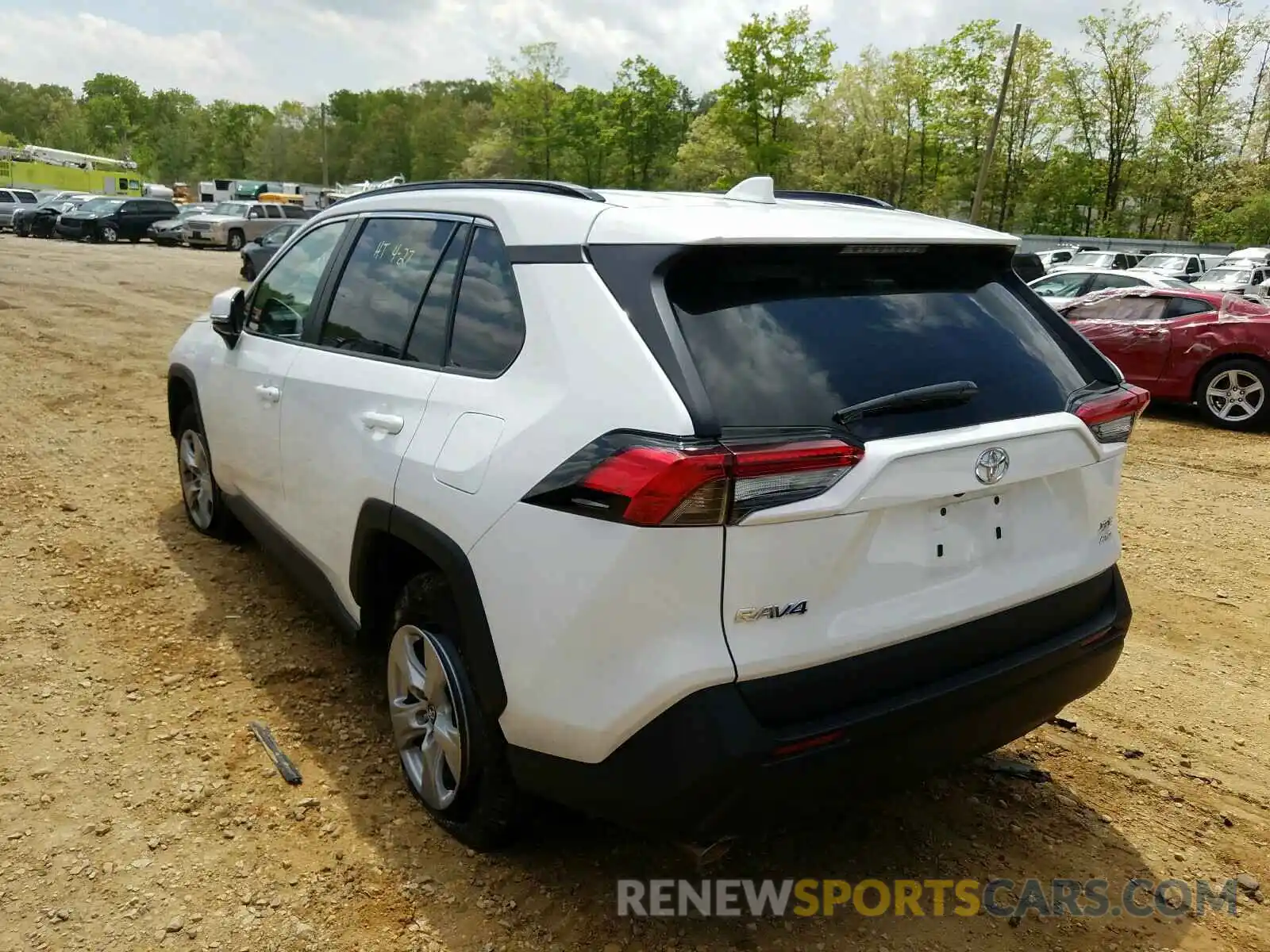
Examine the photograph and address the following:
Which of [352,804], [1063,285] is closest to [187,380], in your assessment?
[352,804]

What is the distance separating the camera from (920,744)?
86.4 inches

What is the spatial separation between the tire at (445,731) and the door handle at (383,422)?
44 cm

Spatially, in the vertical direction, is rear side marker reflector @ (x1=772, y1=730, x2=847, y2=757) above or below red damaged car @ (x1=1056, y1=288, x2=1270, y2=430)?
below

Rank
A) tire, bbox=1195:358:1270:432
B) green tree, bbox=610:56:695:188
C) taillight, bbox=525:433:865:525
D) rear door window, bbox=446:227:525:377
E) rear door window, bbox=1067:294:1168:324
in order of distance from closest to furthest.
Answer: taillight, bbox=525:433:865:525 < rear door window, bbox=446:227:525:377 < tire, bbox=1195:358:1270:432 < rear door window, bbox=1067:294:1168:324 < green tree, bbox=610:56:695:188

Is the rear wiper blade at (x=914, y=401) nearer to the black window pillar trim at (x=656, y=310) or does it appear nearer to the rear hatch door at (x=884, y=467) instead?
the rear hatch door at (x=884, y=467)

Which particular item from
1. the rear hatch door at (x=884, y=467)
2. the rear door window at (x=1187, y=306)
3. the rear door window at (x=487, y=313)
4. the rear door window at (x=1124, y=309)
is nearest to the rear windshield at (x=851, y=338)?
the rear hatch door at (x=884, y=467)

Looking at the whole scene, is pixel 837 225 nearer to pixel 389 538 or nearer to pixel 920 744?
pixel 920 744

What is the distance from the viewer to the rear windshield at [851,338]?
80.7 inches

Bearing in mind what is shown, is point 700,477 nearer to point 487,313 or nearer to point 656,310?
point 656,310

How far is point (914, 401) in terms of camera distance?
2139mm

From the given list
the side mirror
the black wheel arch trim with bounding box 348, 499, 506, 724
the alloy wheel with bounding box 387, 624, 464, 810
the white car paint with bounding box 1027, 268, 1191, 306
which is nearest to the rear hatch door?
the black wheel arch trim with bounding box 348, 499, 506, 724

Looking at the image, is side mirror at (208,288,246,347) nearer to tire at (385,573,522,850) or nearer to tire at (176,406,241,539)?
tire at (176,406,241,539)

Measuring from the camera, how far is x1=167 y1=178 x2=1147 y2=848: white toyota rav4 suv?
6.42ft

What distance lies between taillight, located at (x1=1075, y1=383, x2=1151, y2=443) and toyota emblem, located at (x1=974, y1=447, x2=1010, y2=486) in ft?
1.32
